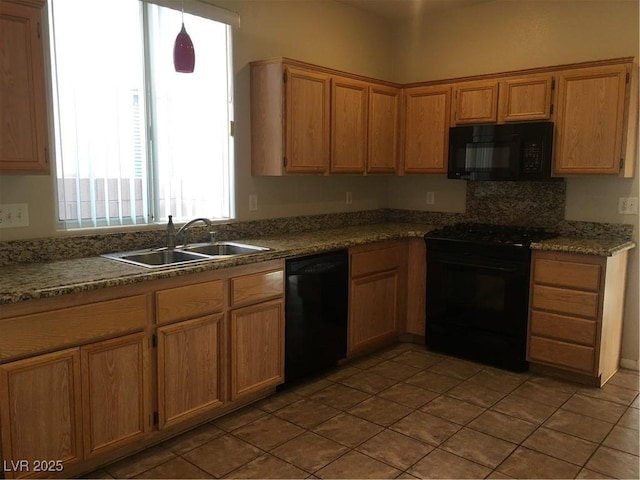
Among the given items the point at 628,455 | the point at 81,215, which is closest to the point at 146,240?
the point at 81,215

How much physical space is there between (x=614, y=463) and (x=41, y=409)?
2580mm

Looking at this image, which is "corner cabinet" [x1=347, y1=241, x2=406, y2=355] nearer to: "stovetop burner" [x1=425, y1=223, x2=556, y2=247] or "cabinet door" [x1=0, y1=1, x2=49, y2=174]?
"stovetop burner" [x1=425, y1=223, x2=556, y2=247]

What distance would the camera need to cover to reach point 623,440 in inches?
106

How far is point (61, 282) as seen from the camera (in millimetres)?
2145

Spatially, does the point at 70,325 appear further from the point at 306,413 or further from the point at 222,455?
the point at 306,413

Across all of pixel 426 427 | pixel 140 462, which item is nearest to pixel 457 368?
pixel 426 427

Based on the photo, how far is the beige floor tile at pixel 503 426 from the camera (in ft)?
9.01

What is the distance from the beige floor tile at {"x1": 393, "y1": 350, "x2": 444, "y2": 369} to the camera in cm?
377

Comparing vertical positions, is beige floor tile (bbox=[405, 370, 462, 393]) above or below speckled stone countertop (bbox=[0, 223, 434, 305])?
below

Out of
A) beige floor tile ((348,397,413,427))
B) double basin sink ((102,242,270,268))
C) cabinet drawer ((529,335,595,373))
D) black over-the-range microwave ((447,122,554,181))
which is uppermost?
black over-the-range microwave ((447,122,554,181))

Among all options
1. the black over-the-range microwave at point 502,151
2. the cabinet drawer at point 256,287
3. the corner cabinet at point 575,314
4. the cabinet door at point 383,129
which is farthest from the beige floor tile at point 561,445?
the cabinet door at point 383,129

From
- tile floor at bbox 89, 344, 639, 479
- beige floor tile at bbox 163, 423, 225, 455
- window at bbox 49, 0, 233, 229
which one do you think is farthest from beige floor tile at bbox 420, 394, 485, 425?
window at bbox 49, 0, 233, 229

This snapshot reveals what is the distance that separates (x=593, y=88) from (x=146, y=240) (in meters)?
2.99

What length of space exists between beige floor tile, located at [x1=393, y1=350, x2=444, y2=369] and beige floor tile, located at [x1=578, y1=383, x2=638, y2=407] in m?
0.97
